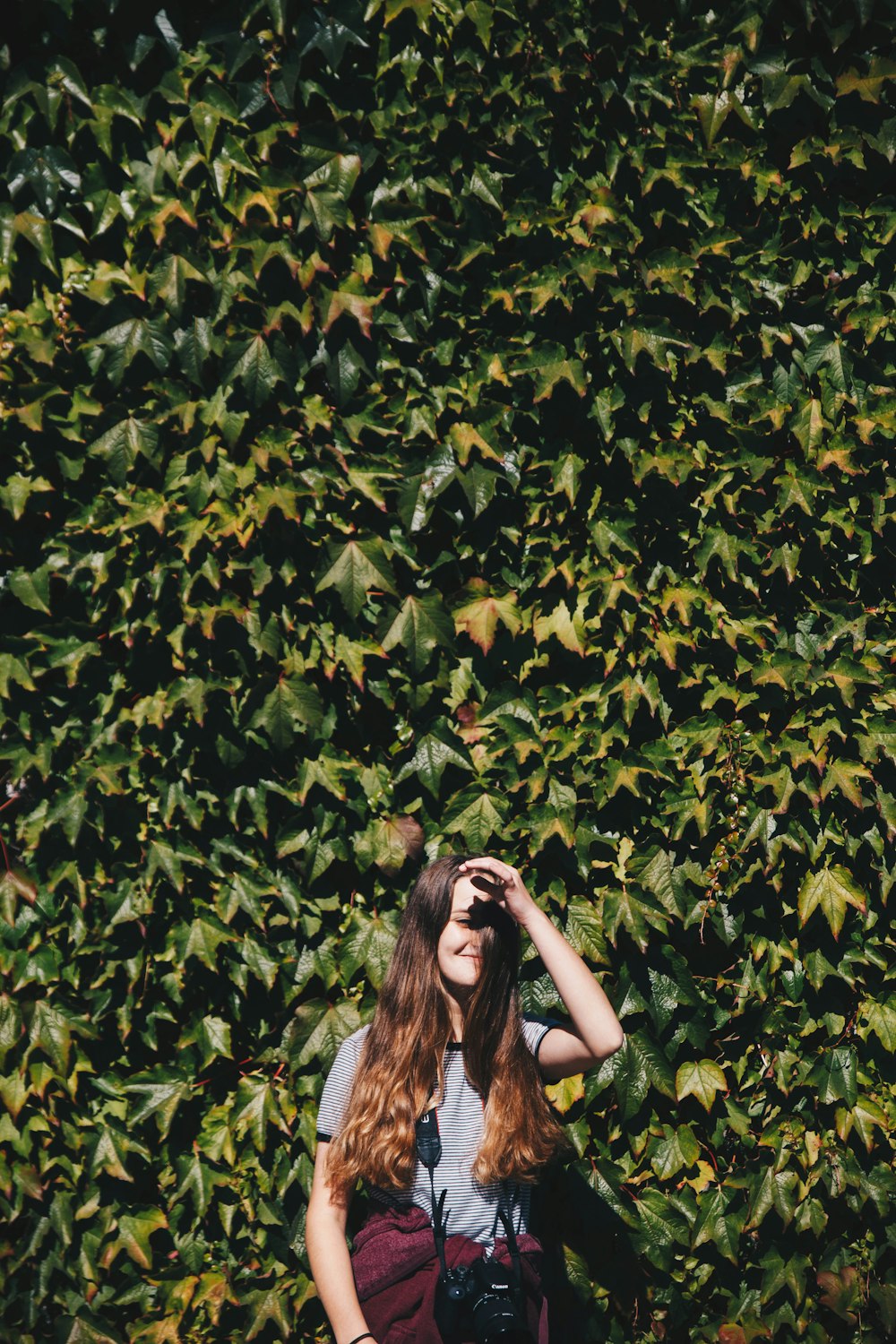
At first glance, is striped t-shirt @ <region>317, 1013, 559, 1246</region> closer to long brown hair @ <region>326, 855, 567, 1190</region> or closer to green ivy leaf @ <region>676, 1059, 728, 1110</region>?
long brown hair @ <region>326, 855, 567, 1190</region>

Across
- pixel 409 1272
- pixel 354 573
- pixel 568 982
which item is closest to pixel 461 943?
pixel 568 982

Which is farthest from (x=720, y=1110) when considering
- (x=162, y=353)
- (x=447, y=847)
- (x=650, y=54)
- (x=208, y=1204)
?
(x=650, y=54)

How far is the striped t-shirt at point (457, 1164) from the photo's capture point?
6.97 ft

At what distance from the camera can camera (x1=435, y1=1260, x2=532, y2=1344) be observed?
1970mm

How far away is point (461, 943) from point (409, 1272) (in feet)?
2.22

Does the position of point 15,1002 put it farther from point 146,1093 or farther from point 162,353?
point 162,353

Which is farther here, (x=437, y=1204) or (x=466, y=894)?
(x=466, y=894)

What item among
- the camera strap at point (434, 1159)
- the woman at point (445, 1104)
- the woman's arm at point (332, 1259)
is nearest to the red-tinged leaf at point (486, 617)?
the woman at point (445, 1104)

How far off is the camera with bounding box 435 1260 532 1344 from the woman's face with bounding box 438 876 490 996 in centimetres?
56

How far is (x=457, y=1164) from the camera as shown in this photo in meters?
2.13

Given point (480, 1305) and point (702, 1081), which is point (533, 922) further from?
point (702, 1081)

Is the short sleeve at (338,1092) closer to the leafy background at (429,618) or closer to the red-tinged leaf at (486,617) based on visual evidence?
the leafy background at (429,618)

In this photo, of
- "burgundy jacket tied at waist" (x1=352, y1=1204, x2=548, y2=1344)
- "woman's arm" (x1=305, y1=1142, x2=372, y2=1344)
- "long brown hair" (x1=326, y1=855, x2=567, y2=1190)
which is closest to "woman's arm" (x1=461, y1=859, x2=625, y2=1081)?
"long brown hair" (x1=326, y1=855, x2=567, y2=1190)

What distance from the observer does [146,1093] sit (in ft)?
8.81
